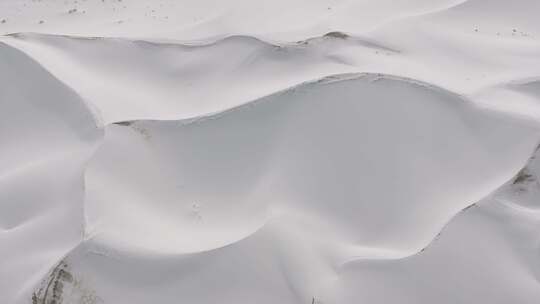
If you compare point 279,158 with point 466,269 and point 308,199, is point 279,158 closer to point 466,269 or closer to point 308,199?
point 308,199

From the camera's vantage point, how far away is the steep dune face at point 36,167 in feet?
8.41

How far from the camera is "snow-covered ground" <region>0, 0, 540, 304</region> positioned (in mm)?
2428

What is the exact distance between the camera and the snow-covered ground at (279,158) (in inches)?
95.6

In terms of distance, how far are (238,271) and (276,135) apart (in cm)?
70

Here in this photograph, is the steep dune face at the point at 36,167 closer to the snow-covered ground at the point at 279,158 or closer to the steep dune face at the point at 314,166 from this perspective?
the snow-covered ground at the point at 279,158

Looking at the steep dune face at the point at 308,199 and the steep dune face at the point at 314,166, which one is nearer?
the steep dune face at the point at 308,199

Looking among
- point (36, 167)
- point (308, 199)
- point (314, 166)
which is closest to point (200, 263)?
point (308, 199)

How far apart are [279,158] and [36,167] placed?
1.15 meters

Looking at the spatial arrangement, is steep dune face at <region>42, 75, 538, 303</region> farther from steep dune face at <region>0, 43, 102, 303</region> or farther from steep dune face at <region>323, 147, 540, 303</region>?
steep dune face at <region>0, 43, 102, 303</region>

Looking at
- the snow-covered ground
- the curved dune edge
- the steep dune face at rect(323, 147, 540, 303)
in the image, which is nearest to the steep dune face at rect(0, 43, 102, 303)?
the snow-covered ground

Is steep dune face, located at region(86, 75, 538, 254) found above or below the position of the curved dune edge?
above

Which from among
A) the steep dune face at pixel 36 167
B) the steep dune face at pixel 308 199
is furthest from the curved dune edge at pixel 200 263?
the steep dune face at pixel 36 167

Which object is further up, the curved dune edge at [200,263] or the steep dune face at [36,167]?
the steep dune face at [36,167]

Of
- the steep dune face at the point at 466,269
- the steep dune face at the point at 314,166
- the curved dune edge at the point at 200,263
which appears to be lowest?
the steep dune face at the point at 466,269
